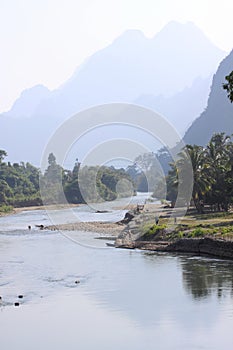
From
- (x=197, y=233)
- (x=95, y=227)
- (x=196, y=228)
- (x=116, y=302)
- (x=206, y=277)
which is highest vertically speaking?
(x=95, y=227)

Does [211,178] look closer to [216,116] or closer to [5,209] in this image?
[5,209]

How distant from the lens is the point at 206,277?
31.3 meters

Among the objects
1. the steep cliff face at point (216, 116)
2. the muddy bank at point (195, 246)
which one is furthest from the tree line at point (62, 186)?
the muddy bank at point (195, 246)

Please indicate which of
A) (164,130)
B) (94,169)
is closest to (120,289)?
(164,130)

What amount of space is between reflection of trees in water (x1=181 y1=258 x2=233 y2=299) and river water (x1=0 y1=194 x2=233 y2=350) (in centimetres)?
5

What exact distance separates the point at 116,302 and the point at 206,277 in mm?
6046

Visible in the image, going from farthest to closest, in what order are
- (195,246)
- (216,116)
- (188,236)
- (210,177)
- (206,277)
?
(216,116) < (210,177) < (188,236) < (195,246) < (206,277)

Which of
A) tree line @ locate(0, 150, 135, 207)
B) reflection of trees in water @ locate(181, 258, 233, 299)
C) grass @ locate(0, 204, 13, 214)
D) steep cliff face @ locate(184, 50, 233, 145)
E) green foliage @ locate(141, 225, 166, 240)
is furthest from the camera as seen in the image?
steep cliff face @ locate(184, 50, 233, 145)

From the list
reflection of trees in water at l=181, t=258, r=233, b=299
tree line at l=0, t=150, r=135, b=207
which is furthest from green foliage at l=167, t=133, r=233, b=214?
tree line at l=0, t=150, r=135, b=207

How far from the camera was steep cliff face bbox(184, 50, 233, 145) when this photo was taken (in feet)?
486

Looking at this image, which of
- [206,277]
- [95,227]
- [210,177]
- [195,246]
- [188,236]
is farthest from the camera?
[95,227]

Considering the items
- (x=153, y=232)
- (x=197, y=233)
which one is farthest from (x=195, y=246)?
(x=153, y=232)

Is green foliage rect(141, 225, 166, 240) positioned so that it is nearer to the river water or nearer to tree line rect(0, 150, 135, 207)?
the river water

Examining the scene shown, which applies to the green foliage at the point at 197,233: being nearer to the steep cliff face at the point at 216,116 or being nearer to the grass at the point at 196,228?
the grass at the point at 196,228
